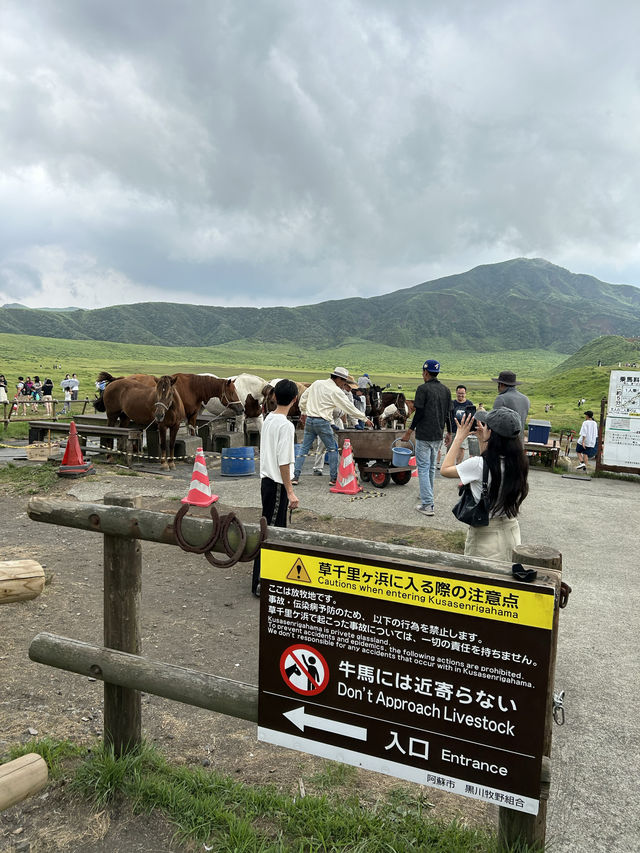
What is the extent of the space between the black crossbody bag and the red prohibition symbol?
1738 millimetres

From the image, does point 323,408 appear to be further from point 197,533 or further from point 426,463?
point 197,533

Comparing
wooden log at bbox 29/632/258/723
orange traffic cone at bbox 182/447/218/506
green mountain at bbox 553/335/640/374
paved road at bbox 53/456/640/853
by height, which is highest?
green mountain at bbox 553/335/640/374

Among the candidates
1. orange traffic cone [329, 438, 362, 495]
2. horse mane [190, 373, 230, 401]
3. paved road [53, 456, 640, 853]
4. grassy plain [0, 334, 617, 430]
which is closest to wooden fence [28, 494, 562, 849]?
paved road [53, 456, 640, 853]

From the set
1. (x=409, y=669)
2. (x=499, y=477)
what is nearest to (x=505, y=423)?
(x=499, y=477)

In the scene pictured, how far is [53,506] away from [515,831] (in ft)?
8.26

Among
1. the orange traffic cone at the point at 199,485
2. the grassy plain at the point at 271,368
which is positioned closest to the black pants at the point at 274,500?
the orange traffic cone at the point at 199,485

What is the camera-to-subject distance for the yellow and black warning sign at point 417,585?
207 cm

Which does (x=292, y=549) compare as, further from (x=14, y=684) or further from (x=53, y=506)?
(x=14, y=684)

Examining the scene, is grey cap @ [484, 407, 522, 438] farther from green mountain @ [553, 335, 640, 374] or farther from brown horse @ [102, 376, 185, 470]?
green mountain @ [553, 335, 640, 374]

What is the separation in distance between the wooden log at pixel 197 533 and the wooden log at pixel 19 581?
0.25 meters

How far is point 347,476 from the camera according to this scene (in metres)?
10.7

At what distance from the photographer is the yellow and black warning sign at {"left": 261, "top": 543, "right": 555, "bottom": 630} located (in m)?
2.07

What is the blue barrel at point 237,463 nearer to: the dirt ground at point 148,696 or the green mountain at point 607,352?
the dirt ground at point 148,696

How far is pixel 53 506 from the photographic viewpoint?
3107 millimetres
